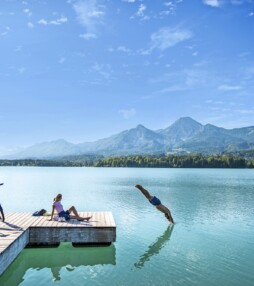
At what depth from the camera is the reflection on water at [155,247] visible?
1844 cm

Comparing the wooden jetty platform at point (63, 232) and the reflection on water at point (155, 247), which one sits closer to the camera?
the reflection on water at point (155, 247)

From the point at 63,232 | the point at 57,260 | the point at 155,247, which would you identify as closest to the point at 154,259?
the point at 155,247

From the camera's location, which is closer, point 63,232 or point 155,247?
point 63,232

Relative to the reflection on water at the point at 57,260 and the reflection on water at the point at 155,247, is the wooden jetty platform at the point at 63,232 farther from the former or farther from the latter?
the reflection on water at the point at 155,247

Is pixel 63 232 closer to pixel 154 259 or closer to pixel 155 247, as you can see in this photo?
pixel 154 259

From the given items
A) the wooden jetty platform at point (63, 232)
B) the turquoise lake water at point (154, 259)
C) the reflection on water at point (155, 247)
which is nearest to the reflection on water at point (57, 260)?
the turquoise lake water at point (154, 259)

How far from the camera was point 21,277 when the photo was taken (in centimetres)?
1636

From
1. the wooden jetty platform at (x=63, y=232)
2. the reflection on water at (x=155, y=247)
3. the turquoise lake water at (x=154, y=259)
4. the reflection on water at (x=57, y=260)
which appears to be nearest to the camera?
the turquoise lake water at (x=154, y=259)

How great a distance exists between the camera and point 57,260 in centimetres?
1892

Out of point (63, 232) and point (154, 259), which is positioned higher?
point (63, 232)

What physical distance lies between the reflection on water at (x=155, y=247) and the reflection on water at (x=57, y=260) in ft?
4.94

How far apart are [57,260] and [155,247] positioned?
635 centimetres

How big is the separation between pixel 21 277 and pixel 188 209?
25.7 metres

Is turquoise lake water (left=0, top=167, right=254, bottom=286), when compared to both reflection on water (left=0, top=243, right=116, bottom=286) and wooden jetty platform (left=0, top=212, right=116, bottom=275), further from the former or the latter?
wooden jetty platform (left=0, top=212, right=116, bottom=275)
